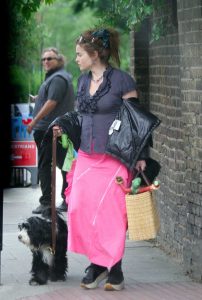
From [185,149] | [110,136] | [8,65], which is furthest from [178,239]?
[8,65]

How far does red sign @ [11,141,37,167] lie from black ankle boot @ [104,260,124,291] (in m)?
8.55

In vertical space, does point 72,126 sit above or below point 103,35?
below

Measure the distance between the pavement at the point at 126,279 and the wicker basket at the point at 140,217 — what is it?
1.51ft

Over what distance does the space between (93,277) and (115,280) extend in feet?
0.64

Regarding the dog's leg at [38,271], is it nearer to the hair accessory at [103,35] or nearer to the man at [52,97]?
the hair accessory at [103,35]

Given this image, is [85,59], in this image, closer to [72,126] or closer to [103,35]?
[103,35]

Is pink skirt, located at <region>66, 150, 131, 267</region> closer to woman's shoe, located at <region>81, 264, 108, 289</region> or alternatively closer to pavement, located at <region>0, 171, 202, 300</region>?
woman's shoe, located at <region>81, 264, 108, 289</region>

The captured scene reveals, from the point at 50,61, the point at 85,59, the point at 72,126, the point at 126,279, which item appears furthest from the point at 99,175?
the point at 50,61

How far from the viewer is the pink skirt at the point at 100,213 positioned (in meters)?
8.14

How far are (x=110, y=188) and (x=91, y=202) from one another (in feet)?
0.60

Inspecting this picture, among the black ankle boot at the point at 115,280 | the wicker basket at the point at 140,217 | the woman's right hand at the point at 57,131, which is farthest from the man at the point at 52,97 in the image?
the wicker basket at the point at 140,217

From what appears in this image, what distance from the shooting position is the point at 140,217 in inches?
313

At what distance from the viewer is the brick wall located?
8.46 metres

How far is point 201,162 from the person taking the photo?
8.38 metres
